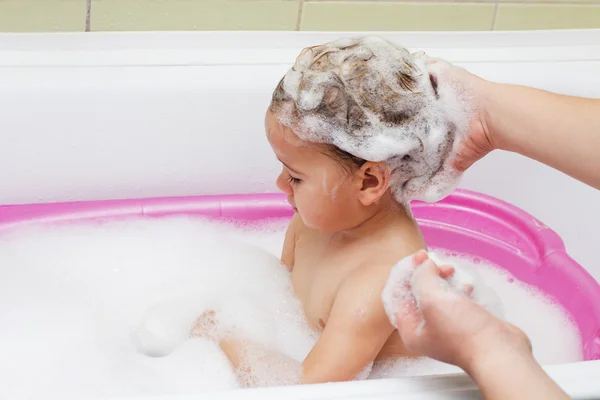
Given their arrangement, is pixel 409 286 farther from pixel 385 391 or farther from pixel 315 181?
pixel 315 181

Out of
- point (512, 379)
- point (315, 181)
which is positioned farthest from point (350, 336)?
point (512, 379)

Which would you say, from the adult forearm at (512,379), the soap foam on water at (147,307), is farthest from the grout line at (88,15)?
the adult forearm at (512,379)

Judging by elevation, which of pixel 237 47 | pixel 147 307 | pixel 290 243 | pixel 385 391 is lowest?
pixel 147 307

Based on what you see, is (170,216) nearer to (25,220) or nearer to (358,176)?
(25,220)

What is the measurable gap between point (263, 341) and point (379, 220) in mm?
274

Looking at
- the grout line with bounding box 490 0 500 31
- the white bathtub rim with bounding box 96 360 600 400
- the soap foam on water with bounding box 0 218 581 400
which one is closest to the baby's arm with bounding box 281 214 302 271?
the soap foam on water with bounding box 0 218 581 400

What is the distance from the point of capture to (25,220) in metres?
1.41

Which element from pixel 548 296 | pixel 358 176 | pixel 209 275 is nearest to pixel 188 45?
pixel 209 275

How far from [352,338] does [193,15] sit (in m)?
0.74

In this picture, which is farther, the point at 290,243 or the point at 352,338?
the point at 290,243

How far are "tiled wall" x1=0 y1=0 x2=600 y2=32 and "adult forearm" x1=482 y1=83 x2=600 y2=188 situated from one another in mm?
558

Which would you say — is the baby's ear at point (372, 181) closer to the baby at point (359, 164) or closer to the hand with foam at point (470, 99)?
the baby at point (359, 164)

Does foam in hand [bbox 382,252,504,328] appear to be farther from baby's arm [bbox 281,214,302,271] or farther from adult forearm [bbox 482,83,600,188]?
baby's arm [bbox 281,214,302,271]

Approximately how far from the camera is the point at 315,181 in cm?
104
